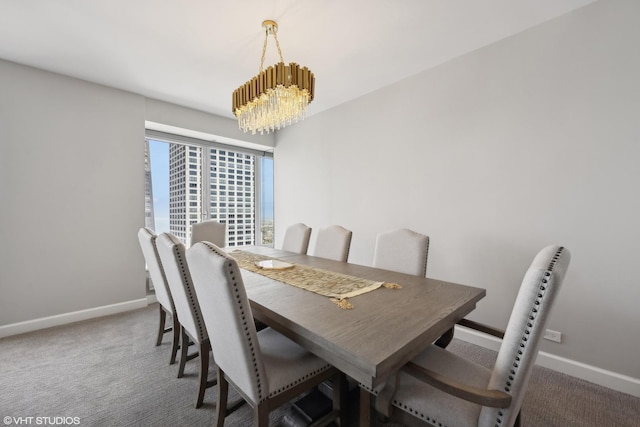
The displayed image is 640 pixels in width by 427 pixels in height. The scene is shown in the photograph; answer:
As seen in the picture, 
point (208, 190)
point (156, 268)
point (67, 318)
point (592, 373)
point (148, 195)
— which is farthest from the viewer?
point (208, 190)

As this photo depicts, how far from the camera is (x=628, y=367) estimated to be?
1.75 metres

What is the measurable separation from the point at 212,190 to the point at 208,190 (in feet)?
0.25

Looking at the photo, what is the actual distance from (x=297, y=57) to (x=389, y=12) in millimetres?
902

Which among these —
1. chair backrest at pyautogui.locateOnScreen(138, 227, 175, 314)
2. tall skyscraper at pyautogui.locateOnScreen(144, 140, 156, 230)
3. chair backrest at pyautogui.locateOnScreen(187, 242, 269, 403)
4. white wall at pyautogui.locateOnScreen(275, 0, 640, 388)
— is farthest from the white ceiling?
chair backrest at pyautogui.locateOnScreen(187, 242, 269, 403)

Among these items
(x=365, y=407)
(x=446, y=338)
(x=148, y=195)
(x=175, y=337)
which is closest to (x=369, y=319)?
(x=365, y=407)

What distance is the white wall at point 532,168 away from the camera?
1.77 meters

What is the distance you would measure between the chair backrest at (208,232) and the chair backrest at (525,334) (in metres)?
3.08

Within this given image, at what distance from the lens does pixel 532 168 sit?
2088 millimetres

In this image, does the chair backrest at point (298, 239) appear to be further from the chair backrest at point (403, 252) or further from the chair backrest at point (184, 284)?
the chair backrest at point (184, 284)

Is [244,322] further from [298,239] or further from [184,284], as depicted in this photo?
[298,239]

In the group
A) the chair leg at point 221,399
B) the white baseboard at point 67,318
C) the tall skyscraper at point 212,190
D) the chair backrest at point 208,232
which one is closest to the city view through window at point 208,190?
the tall skyscraper at point 212,190

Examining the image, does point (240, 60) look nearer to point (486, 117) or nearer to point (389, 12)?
point (389, 12)

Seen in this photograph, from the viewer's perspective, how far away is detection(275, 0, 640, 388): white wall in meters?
1.77

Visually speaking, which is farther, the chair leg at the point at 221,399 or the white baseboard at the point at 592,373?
the white baseboard at the point at 592,373
